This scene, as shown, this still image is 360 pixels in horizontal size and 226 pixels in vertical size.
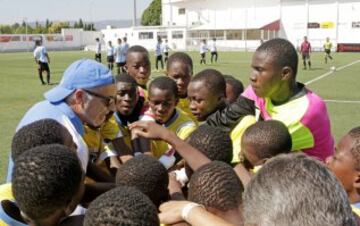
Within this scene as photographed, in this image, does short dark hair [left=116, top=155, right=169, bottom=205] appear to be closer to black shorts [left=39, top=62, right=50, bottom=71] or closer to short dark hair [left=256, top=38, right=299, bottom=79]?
short dark hair [left=256, top=38, right=299, bottom=79]

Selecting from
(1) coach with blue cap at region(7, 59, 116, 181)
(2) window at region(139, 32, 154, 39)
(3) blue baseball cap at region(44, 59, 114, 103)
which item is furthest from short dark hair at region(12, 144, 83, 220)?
(2) window at region(139, 32, 154, 39)

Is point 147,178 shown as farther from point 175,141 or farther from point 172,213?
point 175,141

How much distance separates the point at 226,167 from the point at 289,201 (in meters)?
1.02

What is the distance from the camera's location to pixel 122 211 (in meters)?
1.72

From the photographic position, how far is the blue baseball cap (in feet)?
9.84

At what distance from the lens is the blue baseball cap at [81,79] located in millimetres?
3000

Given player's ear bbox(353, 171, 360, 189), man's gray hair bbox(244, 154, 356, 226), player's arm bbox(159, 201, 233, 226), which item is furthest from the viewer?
player's ear bbox(353, 171, 360, 189)

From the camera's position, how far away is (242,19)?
206ft

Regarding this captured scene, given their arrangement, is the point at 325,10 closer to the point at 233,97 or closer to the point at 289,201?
the point at 233,97

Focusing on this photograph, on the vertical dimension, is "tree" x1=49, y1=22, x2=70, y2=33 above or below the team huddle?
above

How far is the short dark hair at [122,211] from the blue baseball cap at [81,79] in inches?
52.9

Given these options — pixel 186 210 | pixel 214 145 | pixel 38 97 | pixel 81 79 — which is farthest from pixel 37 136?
pixel 38 97

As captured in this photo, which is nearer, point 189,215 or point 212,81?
point 189,215

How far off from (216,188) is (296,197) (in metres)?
0.92
